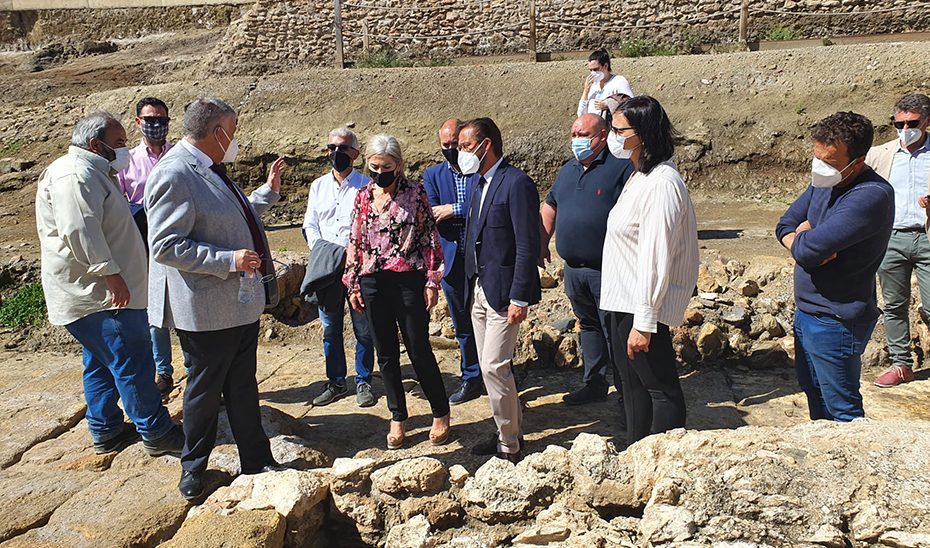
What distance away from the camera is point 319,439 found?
13.5ft

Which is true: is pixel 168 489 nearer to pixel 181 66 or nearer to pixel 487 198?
pixel 487 198

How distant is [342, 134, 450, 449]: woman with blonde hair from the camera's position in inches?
146

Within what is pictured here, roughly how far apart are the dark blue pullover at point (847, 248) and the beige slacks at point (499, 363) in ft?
4.51

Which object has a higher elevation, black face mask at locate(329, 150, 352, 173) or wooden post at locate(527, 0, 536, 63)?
wooden post at locate(527, 0, 536, 63)

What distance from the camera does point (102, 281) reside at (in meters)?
3.69

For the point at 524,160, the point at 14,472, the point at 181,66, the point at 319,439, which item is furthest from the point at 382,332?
the point at 181,66

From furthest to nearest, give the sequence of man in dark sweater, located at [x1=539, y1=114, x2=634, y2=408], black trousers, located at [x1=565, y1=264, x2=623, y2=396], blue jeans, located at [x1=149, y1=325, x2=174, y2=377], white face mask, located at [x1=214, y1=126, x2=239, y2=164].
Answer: blue jeans, located at [x1=149, y1=325, x2=174, y2=377] < black trousers, located at [x1=565, y1=264, x2=623, y2=396] < man in dark sweater, located at [x1=539, y1=114, x2=634, y2=408] < white face mask, located at [x1=214, y1=126, x2=239, y2=164]

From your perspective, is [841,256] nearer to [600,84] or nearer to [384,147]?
[384,147]

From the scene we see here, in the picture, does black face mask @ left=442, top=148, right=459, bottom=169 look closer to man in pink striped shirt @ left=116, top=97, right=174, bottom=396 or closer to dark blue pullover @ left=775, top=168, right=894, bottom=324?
man in pink striped shirt @ left=116, top=97, right=174, bottom=396

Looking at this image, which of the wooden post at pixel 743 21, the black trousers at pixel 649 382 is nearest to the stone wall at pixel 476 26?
the wooden post at pixel 743 21

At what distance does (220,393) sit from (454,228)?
184cm

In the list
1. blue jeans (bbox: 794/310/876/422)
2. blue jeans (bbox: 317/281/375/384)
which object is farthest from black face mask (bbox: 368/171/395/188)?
blue jeans (bbox: 794/310/876/422)

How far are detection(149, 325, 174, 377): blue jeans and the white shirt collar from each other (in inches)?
82.9

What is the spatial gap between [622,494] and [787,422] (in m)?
2.07
